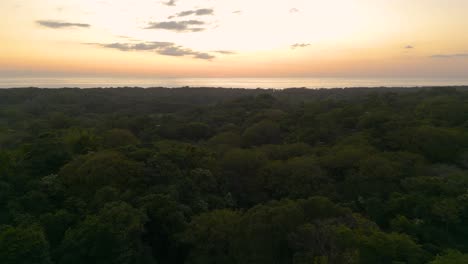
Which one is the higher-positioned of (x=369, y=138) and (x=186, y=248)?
(x=369, y=138)

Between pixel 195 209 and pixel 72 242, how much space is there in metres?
5.65

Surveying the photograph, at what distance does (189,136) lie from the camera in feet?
120

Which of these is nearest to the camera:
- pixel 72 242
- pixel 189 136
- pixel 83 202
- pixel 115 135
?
pixel 72 242

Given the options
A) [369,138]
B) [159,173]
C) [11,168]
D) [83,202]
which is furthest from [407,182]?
[11,168]

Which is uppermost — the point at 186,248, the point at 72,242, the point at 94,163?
the point at 94,163

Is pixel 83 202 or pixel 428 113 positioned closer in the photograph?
pixel 83 202

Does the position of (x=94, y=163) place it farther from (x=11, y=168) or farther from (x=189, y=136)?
(x=189, y=136)

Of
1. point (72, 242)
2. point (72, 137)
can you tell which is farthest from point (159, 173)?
point (72, 137)

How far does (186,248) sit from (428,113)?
29.5 meters

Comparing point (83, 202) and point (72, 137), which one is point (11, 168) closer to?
point (83, 202)

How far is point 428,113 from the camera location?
113ft

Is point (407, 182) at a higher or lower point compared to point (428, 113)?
lower

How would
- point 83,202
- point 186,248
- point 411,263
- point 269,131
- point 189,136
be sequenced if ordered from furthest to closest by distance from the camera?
point 189,136, point 269,131, point 83,202, point 186,248, point 411,263

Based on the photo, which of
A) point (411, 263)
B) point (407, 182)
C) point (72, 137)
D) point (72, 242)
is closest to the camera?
point (411, 263)
